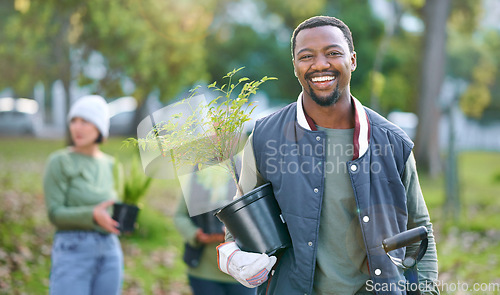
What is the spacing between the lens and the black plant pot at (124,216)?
3.55 m

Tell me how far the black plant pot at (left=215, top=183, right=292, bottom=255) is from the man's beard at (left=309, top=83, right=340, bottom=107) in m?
0.42

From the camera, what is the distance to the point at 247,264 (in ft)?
6.30

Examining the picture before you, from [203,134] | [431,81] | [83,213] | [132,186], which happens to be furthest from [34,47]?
[431,81]

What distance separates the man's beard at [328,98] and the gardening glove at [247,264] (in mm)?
651

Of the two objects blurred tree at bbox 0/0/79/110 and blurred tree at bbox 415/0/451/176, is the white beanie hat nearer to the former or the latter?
blurred tree at bbox 0/0/79/110

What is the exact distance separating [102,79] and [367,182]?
877 cm

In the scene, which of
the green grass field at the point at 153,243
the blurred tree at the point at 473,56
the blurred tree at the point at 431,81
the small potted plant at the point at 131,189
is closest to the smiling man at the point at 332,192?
the small potted plant at the point at 131,189

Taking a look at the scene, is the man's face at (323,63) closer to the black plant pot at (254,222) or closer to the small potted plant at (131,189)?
the black plant pot at (254,222)

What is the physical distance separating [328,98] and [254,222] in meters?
0.58

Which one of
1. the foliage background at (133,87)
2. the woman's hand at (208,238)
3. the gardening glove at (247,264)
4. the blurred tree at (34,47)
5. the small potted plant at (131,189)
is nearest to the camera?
the gardening glove at (247,264)

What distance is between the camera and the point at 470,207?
1038 cm

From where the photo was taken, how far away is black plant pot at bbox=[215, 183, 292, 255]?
6.44 ft

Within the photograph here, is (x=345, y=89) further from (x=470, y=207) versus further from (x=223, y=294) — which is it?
(x=470, y=207)

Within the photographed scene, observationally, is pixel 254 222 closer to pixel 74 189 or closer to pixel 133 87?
pixel 74 189
